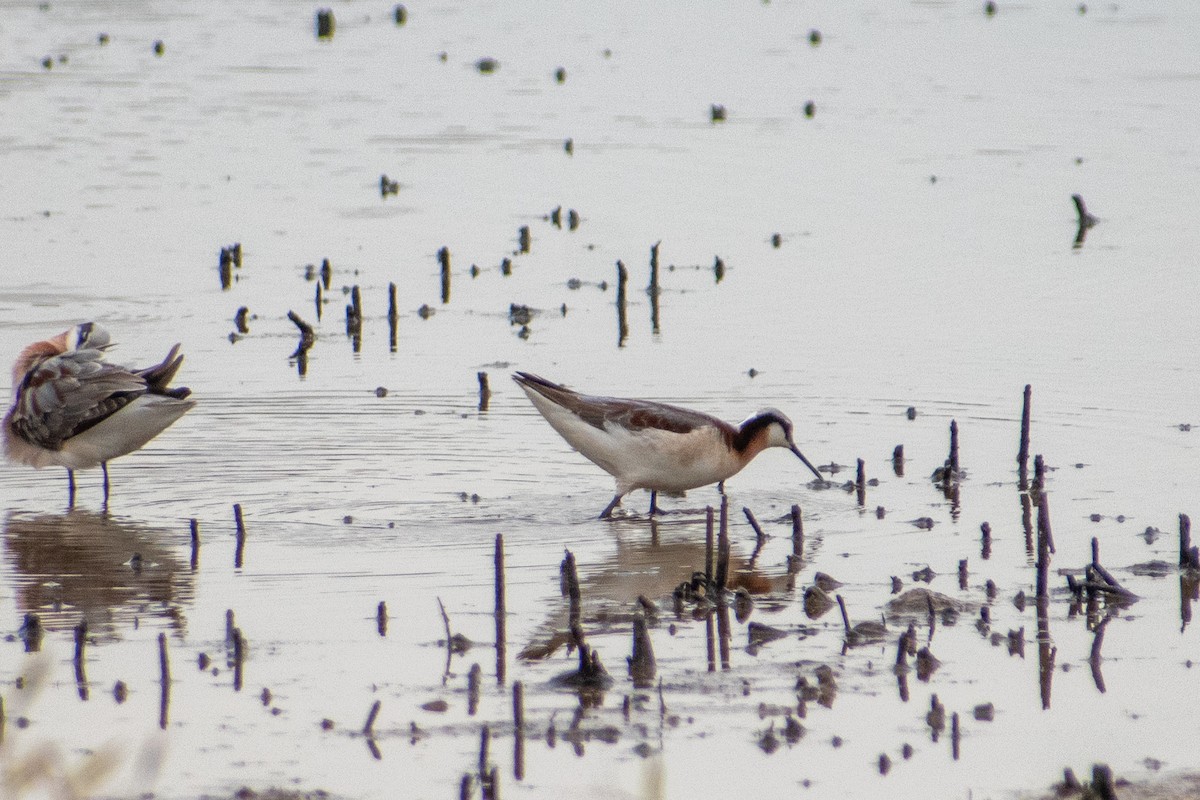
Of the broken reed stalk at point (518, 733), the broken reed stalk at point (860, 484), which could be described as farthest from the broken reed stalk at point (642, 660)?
the broken reed stalk at point (860, 484)

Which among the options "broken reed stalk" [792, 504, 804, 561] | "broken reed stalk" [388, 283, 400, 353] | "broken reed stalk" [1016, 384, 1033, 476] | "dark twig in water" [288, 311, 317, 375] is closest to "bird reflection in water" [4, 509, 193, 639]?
"broken reed stalk" [792, 504, 804, 561]

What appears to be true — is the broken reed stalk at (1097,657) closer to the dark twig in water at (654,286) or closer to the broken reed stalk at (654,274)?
the dark twig in water at (654,286)

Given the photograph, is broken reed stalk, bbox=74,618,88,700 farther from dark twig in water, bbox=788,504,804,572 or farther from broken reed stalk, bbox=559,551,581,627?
dark twig in water, bbox=788,504,804,572

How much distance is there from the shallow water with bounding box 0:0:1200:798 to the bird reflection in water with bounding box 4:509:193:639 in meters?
0.04

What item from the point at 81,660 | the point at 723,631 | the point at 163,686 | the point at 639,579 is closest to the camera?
the point at 163,686

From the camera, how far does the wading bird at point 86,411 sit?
12102mm

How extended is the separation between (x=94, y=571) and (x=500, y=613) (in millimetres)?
3076

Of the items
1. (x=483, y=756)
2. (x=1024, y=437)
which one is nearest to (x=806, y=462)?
(x=1024, y=437)

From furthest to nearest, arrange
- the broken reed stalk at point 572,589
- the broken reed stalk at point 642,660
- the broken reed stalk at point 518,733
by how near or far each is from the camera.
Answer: the broken reed stalk at point 572,589 → the broken reed stalk at point 642,660 → the broken reed stalk at point 518,733

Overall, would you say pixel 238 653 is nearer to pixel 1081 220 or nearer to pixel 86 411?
pixel 86 411

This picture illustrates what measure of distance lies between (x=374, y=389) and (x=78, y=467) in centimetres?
286

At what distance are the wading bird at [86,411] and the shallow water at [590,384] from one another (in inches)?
13.6

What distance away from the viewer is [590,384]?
1462cm

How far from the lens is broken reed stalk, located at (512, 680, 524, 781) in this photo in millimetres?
7312
